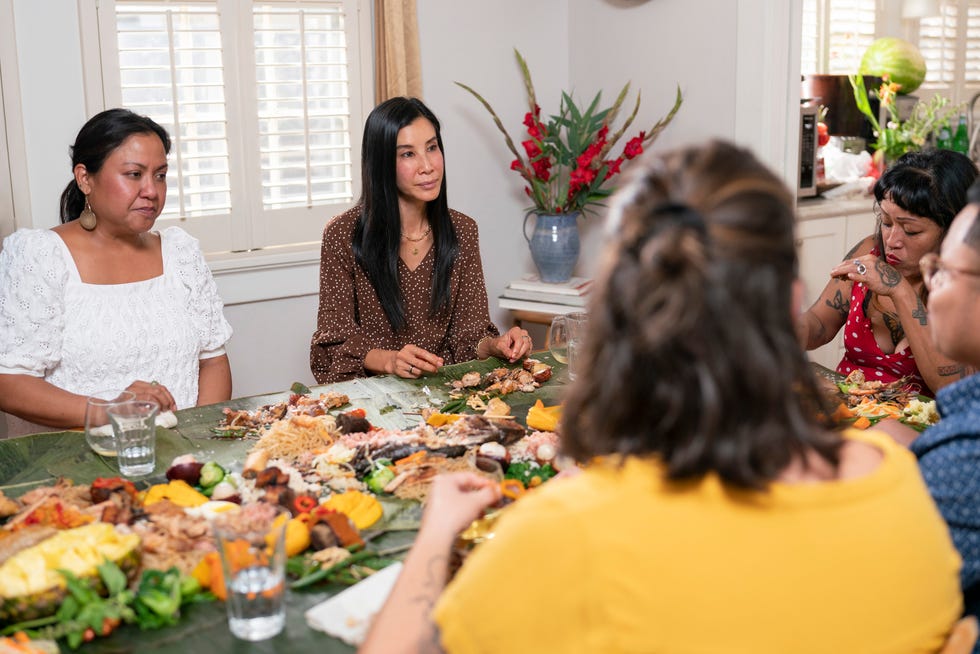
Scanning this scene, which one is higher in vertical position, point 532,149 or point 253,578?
point 532,149

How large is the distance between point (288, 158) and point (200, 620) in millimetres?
2874

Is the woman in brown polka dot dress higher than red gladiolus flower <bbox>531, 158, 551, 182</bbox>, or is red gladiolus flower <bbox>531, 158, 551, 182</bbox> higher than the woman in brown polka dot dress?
red gladiolus flower <bbox>531, 158, 551, 182</bbox>

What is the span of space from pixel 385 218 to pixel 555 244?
135cm

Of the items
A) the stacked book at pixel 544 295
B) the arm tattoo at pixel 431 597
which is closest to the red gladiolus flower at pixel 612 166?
the stacked book at pixel 544 295

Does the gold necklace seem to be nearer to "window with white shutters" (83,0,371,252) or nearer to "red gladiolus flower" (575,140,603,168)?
"window with white shutters" (83,0,371,252)

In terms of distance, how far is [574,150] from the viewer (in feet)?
13.9

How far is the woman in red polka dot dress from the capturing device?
2.56 meters

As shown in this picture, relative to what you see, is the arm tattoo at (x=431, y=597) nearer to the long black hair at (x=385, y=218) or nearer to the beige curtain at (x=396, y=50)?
the long black hair at (x=385, y=218)

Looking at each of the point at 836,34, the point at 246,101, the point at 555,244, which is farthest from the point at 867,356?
the point at 836,34

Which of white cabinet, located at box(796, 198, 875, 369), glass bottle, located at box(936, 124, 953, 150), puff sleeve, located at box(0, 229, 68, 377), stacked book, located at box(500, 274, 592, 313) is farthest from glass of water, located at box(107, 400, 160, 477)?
glass bottle, located at box(936, 124, 953, 150)

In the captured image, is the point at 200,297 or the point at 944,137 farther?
the point at 944,137

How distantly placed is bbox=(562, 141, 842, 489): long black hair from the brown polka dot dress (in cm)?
197

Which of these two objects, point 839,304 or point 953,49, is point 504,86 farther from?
point 953,49

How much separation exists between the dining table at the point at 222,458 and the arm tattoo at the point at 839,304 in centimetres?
94
